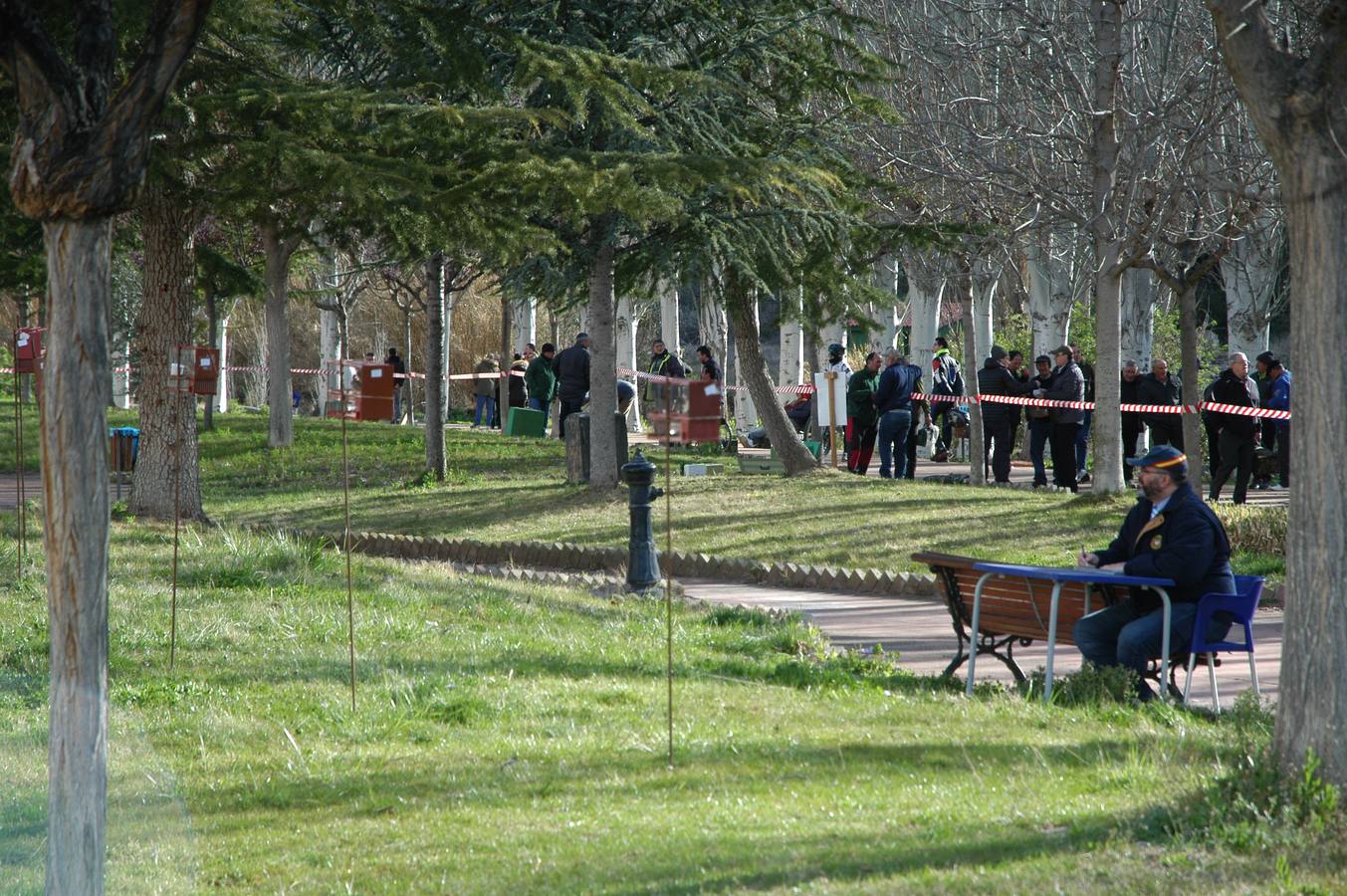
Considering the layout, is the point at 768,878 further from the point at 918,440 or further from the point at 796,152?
the point at 918,440

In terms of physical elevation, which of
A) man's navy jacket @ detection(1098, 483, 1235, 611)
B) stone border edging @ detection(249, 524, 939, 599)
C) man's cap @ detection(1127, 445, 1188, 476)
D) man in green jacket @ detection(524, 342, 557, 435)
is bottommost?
stone border edging @ detection(249, 524, 939, 599)

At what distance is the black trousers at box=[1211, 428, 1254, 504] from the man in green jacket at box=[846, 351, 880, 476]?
4.89 meters

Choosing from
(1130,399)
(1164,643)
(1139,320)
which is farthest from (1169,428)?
(1164,643)

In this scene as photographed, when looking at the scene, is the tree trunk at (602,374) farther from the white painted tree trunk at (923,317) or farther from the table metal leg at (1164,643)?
the table metal leg at (1164,643)

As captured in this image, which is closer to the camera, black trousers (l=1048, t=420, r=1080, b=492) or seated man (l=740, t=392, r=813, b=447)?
black trousers (l=1048, t=420, r=1080, b=492)

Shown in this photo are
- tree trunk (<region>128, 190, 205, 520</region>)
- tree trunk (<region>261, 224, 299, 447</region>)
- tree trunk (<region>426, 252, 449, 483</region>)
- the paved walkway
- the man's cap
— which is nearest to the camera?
the man's cap

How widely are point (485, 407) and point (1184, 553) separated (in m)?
32.4

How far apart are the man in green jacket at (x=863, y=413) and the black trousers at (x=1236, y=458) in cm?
489

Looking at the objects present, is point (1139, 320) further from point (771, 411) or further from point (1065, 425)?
point (771, 411)

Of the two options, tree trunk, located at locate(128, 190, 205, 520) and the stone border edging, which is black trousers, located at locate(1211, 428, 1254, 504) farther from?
tree trunk, located at locate(128, 190, 205, 520)

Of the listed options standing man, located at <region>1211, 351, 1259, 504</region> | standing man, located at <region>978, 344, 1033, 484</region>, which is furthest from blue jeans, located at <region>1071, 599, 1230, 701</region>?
standing man, located at <region>978, 344, 1033, 484</region>

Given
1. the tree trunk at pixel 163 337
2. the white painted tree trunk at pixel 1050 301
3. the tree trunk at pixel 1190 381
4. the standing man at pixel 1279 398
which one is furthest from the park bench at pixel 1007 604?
the white painted tree trunk at pixel 1050 301

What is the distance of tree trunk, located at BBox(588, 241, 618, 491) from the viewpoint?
18938mm

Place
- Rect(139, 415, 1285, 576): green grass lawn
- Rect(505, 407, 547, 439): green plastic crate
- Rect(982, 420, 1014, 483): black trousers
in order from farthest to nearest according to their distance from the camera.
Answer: Rect(505, 407, 547, 439): green plastic crate → Rect(982, 420, 1014, 483): black trousers → Rect(139, 415, 1285, 576): green grass lawn
